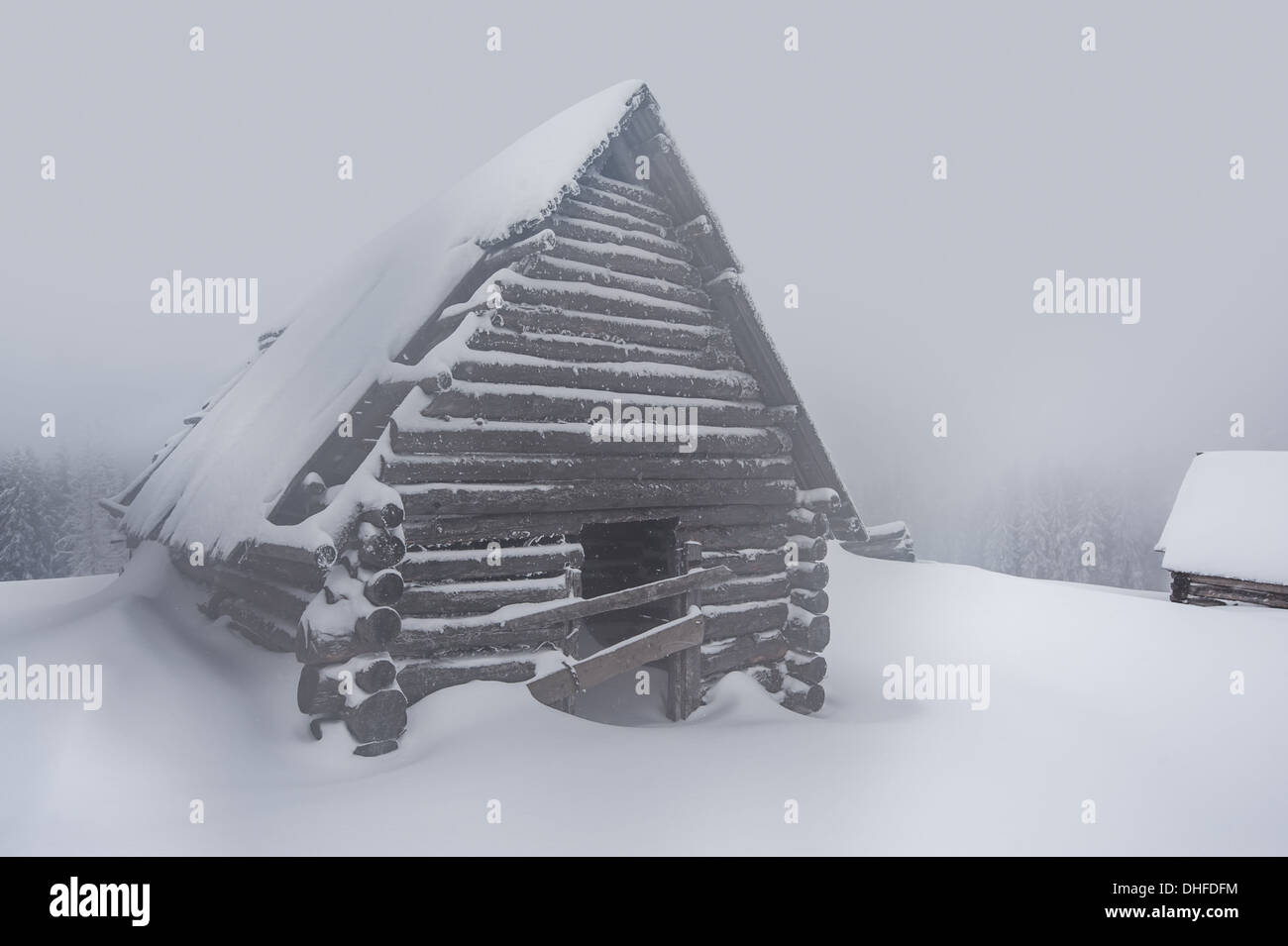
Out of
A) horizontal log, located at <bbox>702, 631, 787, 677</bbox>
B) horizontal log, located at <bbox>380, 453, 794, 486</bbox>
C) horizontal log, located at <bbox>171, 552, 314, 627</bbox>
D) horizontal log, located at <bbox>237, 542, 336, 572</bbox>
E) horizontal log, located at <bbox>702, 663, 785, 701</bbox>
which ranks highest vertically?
horizontal log, located at <bbox>380, 453, 794, 486</bbox>

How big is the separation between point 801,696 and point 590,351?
15.9 ft

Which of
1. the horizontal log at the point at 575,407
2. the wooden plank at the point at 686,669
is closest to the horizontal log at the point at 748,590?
the wooden plank at the point at 686,669

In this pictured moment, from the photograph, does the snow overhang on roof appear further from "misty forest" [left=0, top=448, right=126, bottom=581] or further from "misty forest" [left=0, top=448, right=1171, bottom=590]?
"misty forest" [left=0, top=448, right=126, bottom=581]

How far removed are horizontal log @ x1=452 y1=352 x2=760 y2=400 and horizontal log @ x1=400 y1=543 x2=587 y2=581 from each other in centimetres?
151

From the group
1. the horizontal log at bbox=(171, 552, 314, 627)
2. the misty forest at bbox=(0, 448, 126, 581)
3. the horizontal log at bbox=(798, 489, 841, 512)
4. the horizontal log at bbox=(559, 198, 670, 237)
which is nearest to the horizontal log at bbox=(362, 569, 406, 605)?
the horizontal log at bbox=(171, 552, 314, 627)

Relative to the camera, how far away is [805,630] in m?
8.01

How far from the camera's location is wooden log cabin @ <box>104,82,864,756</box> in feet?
17.1

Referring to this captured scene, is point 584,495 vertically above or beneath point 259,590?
above

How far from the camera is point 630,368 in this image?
6609 mm

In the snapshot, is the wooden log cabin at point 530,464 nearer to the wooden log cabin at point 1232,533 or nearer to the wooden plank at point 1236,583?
the wooden plank at point 1236,583

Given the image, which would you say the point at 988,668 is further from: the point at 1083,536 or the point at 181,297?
the point at 1083,536

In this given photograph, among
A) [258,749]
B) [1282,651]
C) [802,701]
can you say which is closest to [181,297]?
[258,749]

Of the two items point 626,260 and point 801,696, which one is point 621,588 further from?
point 626,260

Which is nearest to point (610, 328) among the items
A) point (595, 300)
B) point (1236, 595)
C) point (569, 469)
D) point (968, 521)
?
point (595, 300)
